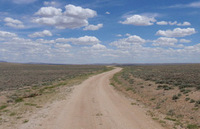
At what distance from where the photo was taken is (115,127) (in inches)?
384

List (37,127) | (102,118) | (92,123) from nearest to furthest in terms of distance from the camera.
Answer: (37,127), (92,123), (102,118)

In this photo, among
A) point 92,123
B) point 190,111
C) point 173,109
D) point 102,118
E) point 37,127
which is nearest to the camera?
point 37,127

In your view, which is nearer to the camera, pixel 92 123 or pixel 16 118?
pixel 92 123

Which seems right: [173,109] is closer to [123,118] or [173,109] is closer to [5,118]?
[123,118]

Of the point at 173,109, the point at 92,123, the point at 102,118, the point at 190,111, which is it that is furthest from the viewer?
the point at 173,109

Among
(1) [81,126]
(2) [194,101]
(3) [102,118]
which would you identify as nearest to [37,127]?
(1) [81,126]

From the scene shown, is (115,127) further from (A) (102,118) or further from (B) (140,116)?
(B) (140,116)

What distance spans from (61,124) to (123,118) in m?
3.95

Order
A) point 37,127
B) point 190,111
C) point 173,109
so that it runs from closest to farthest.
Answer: point 37,127
point 190,111
point 173,109

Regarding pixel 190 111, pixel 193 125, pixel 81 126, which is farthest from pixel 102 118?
pixel 190 111

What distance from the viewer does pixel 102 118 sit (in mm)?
11422

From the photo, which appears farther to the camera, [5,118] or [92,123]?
[5,118]

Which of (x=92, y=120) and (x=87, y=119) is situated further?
(x=87, y=119)

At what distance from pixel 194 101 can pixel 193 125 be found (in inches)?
176
